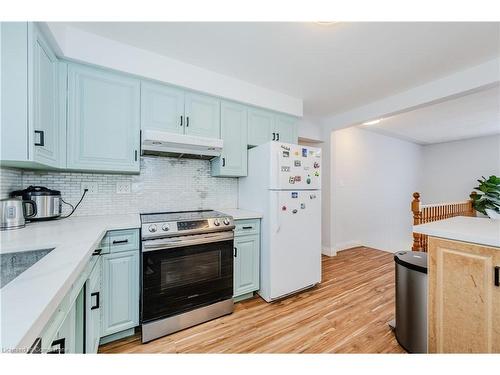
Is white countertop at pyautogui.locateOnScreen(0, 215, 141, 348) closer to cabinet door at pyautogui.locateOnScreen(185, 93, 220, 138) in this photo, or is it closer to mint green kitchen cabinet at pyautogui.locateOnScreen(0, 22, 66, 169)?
mint green kitchen cabinet at pyautogui.locateOnScreen(0, 22, 66, 169)

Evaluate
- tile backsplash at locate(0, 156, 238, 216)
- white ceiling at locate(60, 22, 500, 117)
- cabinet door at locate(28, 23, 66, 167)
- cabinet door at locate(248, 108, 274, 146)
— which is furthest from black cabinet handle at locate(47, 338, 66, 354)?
cabinet door at locate(248, 108, 274, 146)

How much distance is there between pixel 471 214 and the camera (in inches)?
175

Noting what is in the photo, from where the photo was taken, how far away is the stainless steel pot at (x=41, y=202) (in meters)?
1.55

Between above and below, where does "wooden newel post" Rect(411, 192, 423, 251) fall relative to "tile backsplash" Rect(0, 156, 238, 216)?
below

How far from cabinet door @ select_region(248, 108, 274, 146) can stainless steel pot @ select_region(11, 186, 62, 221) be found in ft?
6.17

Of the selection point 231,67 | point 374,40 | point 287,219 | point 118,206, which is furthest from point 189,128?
point 374,40

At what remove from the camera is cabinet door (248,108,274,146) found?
8.40 ft

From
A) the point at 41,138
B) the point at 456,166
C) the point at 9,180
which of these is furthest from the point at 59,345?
the point at 456,166

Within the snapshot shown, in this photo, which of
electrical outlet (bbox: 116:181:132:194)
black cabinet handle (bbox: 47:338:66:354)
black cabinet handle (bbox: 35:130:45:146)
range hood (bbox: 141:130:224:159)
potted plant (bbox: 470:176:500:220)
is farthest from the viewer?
potted plant (bbox: 470:176:500:220)

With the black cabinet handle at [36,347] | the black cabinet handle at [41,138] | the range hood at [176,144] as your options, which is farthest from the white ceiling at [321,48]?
the black cabinet handle at [36,347]

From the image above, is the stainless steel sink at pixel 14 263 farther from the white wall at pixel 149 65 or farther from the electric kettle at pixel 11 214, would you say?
the white wall at pixel 149 65

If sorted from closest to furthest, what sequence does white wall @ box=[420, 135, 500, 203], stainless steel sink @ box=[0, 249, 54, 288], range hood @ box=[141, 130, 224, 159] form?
stainless steel sink @ box=[0, 249, 54, 288] < range hood @ box=[141, 130, 224, 159] < white wall @ box=[420, 135, 500, 203]
